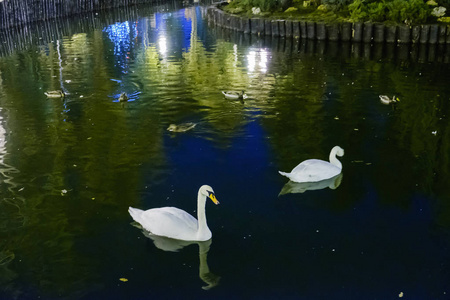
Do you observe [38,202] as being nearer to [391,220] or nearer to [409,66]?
[391,220]

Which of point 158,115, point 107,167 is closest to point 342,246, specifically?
point 107,167

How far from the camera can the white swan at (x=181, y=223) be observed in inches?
272

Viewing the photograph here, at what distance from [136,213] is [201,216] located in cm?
110

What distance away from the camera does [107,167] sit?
31.5 feet

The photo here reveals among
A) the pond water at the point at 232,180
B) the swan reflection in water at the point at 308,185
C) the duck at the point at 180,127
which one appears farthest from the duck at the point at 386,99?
the duck at the point at 180,127

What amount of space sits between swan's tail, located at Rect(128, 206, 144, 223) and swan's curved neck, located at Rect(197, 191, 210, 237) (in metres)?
0.96

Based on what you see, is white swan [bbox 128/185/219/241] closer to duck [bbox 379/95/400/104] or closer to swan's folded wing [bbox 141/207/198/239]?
swan's folded wing [bbox 141/207/198/239]

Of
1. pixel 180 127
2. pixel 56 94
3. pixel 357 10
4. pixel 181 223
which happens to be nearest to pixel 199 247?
pixel 181 223

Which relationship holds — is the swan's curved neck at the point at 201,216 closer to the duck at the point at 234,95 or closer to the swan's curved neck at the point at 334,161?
the swan's curved neck at the point at 334,161

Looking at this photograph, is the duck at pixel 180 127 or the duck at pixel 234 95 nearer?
the duck at pixel 180 127

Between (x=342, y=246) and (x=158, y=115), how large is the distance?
692 centimetres

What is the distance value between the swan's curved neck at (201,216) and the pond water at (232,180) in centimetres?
23

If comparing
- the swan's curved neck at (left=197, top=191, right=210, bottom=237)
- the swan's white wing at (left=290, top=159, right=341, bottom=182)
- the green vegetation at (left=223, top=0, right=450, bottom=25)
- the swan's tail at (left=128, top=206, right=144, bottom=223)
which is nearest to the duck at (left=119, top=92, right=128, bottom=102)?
the swan's white wing at (left=290, top=159, right=341, bottom=182)

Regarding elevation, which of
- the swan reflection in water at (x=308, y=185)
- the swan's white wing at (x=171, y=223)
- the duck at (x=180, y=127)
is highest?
the duck at (x=180, y=127)
